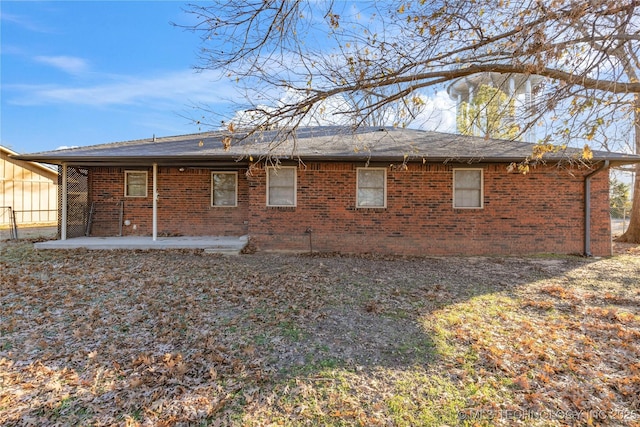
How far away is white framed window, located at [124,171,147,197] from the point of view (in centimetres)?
1058

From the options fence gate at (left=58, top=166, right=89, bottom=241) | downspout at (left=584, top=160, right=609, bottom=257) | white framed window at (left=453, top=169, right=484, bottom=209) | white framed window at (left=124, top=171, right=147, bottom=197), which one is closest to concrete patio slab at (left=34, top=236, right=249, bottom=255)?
fence gate at (left=58, top=166, right=89, bottom=241)

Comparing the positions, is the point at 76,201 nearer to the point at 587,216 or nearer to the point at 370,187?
the point at 370,187

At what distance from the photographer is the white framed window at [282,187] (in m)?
9.23

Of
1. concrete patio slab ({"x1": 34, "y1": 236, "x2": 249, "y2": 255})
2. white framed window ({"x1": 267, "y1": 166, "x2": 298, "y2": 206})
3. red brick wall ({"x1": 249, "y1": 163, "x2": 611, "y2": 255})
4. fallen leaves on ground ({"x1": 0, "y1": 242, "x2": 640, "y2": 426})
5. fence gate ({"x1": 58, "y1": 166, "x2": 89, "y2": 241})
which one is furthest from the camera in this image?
fence gate ({"x1": 58, "y1": 166, "x2": 89, "y2": 241})

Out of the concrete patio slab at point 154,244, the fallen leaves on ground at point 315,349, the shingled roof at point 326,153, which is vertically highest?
the shingled roof at point 326,153

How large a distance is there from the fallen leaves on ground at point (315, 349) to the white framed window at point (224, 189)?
14.2 feet

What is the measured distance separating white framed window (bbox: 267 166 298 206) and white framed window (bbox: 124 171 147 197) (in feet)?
14.8

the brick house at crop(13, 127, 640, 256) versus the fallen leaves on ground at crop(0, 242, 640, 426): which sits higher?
the brick house at crop(13, 127, 640, 256)

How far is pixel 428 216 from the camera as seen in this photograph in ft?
30.3

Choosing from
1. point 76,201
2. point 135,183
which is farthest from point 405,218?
point 76,201

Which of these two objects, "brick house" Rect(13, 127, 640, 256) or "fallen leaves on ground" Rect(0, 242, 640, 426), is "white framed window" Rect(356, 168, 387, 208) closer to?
"brick house" Rect(13, 127, 640, 256)

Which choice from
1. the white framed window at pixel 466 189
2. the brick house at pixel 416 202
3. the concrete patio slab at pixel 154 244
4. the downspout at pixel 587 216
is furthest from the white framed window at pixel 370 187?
the downspout at pixel 587 216

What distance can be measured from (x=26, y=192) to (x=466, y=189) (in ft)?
78.9

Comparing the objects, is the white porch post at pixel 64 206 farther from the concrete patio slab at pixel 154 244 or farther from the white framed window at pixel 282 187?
the white framed window at pixel 282 187
